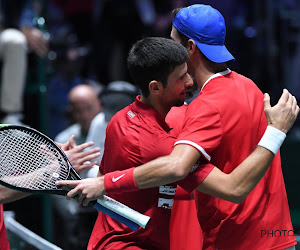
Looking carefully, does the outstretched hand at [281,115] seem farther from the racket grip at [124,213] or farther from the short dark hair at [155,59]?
the racket grip at [124,213]

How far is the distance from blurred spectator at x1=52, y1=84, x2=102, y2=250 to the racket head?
3.29m

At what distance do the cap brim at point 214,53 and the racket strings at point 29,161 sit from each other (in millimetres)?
851

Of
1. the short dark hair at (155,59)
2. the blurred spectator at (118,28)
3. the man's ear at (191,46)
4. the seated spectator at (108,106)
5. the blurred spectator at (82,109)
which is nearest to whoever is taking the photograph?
the short dark hair at (155,59)

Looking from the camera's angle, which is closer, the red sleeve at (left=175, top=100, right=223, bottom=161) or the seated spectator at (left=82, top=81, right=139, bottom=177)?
the red sleeve at (left=175, top=100, right=223, bottom=161)

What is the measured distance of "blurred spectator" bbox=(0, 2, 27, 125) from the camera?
7.01 meters

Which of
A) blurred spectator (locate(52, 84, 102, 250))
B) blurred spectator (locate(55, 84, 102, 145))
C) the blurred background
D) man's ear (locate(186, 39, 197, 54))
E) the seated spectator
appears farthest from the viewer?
the blurred background

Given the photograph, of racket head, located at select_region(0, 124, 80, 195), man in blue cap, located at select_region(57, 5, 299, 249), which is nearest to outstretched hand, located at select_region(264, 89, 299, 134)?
man in blue cap, located at select_region(57, 5, 299, 249)

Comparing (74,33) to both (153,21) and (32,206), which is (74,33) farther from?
(32,206)

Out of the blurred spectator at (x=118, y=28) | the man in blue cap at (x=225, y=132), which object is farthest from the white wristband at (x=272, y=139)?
the blurred spectator at (x=118, y=28)

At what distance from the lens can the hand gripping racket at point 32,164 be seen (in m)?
3.15

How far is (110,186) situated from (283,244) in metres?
0.86

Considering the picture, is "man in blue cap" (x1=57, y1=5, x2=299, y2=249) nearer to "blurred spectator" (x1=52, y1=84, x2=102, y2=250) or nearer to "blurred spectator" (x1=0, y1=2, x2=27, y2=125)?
"blurred spectator" (x1=52, y1=84, x2=102, y2=250)

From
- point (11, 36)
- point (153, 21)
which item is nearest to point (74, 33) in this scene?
point (153, 21)

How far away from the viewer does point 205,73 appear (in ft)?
10.7
